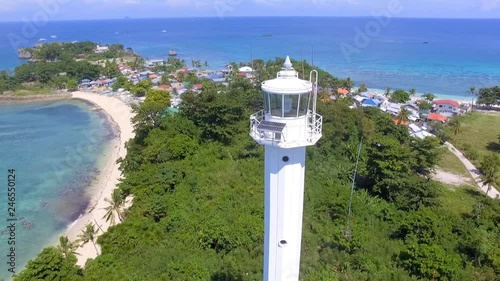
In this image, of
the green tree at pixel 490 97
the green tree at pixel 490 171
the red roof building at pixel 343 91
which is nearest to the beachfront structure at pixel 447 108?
the green tree at pixel 490 97

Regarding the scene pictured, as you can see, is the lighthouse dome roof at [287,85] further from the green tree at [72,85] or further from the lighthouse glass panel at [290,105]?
the green tree at [72,85]

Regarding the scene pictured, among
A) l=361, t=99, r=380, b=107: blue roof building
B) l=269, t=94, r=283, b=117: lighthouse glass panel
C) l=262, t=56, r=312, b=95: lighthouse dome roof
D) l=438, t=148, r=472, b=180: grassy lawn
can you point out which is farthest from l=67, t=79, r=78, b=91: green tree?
l=269, t=94, r=283, b=117: lighthouse glass panel

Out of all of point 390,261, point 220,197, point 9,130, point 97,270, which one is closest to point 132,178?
point 220,197

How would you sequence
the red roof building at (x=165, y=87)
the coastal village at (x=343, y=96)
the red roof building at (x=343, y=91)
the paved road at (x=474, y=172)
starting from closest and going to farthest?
the paved road at (x=474, y=172), the coastal village at (x=343, y=96), the red roof building at (x=343, y=91), the red roof building at (x=165, y=87)

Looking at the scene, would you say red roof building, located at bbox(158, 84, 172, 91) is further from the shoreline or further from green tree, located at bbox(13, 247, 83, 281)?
green tree, located at bbox(13, 247, 83, 281)

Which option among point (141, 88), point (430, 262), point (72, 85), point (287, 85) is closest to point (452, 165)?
point (430, 262)

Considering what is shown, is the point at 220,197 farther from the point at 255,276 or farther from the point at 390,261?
the point at 390,261

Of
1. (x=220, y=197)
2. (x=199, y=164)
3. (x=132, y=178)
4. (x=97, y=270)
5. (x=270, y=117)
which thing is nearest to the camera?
(x=270, y=117)
